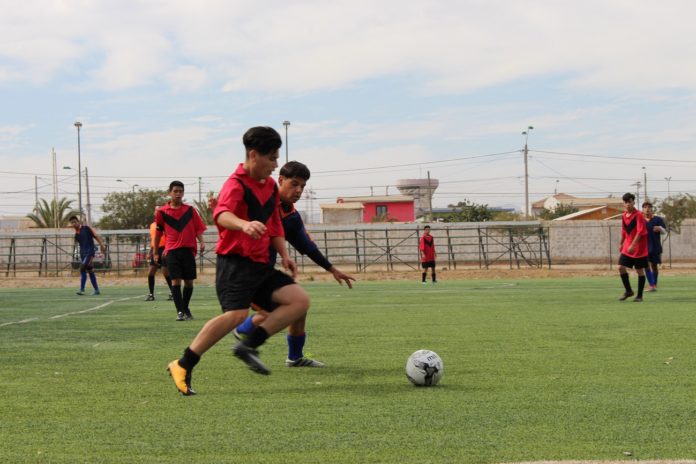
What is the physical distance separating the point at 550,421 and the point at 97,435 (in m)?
2.51

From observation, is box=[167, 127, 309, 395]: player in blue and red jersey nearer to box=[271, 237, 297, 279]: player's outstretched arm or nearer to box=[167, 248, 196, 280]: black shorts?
box=[271, 237, 297, 279]: player's outstretched arm

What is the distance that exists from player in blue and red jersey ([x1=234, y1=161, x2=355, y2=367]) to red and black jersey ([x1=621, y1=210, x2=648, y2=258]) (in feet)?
32.7

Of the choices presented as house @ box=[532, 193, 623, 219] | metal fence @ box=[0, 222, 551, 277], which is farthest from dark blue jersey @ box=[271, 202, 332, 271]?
house @ box=[532, 193, 623, 219]

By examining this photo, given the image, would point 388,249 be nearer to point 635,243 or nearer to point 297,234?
point 635,243

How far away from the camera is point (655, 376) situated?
6902 millimetres

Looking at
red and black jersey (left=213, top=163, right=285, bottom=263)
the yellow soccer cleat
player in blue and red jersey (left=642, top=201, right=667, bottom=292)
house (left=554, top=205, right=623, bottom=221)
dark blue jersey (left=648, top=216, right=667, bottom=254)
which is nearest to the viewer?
the yellow soccer cleat

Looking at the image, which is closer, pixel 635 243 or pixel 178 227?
pixel 178 227

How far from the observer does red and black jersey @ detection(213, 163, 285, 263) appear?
6340mm

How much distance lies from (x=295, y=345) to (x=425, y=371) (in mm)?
1701

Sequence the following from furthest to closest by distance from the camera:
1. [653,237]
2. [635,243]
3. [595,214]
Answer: [595,214] → [653,237] → [635,243]

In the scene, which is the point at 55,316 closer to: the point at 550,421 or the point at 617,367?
the point at 617,367

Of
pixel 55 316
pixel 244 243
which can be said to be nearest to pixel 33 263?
pixel 55 316

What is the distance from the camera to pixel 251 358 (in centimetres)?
632

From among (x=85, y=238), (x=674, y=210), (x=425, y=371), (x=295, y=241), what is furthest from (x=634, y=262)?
(x=674, y=210)
